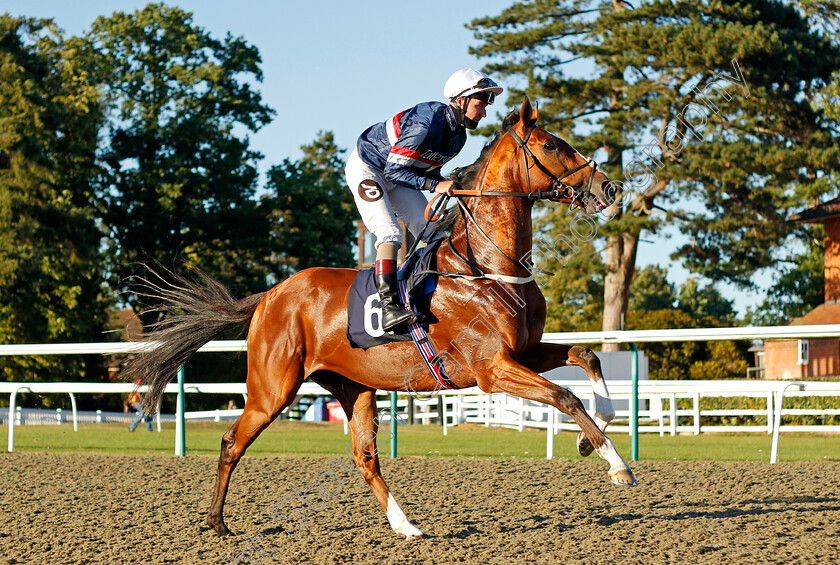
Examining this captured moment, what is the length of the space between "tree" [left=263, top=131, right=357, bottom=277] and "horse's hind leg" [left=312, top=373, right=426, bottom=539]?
26.5 metres

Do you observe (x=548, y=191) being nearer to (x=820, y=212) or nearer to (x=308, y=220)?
(x=820, y=212)

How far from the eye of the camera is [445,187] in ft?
15.9

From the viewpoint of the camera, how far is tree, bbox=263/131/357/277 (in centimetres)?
3238

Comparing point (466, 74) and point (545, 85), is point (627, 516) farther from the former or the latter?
point (545, 85)

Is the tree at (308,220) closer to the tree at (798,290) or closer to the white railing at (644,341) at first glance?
the tree at (798,290)

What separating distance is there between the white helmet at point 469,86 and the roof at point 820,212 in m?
22.3

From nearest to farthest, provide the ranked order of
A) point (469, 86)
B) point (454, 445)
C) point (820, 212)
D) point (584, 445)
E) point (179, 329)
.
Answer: point (584, 445)
point (469, 86)
point (179, 329)
point (454, 445)
point (820, 212)

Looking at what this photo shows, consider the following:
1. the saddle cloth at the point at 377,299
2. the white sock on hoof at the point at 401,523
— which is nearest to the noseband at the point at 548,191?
the saddle cloth at the point at 377,299

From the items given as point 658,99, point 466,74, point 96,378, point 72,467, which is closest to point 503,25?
point 658,99

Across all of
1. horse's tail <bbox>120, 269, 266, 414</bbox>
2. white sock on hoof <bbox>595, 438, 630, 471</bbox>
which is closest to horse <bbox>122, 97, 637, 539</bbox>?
white sock on hoof <bbox>595, 438, 630, 471</bbox>

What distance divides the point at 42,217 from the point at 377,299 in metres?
24.0

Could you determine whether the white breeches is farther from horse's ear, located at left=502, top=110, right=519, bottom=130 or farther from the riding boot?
horse's ear, located at left=502, top=110, right=519, bottom=130

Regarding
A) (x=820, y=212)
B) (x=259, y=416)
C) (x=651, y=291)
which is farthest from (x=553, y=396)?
(x=651, y=291)

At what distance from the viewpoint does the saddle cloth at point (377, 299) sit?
4.88 meters
